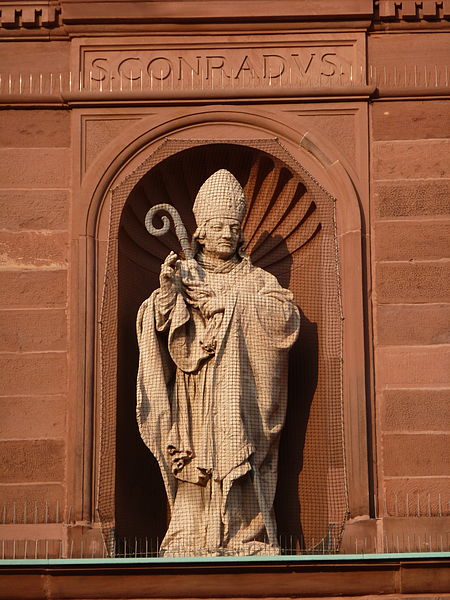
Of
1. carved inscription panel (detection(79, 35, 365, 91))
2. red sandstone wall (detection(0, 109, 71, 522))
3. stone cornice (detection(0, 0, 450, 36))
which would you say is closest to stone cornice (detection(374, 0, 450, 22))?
stone cornice (detection(0, 0, 450, 36))

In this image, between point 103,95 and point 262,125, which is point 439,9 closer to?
point 262,125

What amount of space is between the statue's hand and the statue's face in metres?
0.41

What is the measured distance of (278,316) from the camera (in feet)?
43.0

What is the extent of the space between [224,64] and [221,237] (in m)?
1.18

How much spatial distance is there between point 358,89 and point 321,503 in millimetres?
2617

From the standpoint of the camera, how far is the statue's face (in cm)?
1334

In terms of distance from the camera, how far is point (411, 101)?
1370 cm

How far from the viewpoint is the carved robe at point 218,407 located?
1271cm

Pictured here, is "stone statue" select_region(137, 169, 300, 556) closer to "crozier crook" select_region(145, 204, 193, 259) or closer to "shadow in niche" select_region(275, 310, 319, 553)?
"crozier crook" select_region(145, 204, 193, 259)

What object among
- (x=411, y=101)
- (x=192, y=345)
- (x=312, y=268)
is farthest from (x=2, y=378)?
(x=411, y=101)

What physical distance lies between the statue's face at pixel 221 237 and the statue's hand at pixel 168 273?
41 centimetres

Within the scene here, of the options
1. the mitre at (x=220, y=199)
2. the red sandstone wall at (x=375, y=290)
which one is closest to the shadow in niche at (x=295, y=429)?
the red sandstone wall at (x=375, y=290)

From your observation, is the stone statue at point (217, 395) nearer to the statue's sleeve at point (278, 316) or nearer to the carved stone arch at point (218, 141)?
the statue's sleeve at point (278, 316)

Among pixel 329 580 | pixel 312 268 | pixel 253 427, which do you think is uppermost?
pixel 312 268
